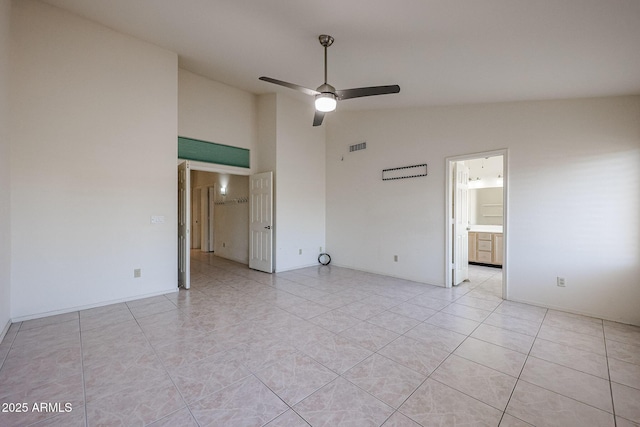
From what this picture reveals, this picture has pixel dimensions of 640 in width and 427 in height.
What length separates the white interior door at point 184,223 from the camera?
4.18 metres

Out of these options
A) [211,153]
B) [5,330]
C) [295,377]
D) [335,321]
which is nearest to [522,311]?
[335,321]

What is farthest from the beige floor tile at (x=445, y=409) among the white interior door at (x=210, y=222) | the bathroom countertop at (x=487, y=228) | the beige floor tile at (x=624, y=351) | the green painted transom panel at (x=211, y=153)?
the white interior door at (x=210, y=222)

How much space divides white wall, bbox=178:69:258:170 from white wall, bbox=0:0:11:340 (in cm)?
203

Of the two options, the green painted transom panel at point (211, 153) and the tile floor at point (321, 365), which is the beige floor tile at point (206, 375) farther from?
the green painted transom panel at point (211, 153)

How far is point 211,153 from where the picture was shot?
5.00 meters

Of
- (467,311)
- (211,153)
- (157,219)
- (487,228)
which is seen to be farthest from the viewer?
(487,228)

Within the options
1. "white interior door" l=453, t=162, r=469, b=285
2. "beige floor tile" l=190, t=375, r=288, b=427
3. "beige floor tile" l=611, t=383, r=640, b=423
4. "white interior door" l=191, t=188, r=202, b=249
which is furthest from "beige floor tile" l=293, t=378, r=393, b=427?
"white interior door" l=191, t=188, r=202, b=249

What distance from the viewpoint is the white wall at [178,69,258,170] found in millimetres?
4660

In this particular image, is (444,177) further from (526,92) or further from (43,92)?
(43,92)

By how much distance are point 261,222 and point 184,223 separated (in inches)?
62.4

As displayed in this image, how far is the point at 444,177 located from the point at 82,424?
4.86 metres

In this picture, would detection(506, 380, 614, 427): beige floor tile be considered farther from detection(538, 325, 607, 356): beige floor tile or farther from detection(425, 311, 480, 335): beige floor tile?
detection(538, 325, 607, 356): beige floor tile

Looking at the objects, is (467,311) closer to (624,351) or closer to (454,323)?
(454,323)

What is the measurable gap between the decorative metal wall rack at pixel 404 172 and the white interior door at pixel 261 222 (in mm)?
2299
